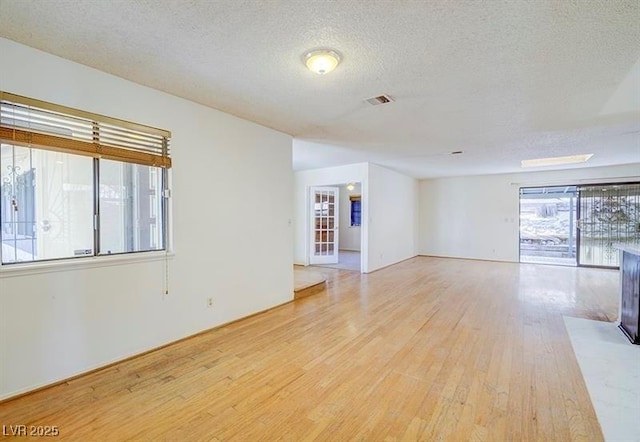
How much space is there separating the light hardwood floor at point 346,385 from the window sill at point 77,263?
0.88 metres

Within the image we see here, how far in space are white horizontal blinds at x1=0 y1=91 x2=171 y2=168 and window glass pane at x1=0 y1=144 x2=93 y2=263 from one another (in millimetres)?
104

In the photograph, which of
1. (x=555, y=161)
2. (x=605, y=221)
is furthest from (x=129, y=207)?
(x=605, y=221)

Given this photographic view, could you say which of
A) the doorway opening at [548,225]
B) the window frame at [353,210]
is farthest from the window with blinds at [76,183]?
the doorway opening at [548,225]

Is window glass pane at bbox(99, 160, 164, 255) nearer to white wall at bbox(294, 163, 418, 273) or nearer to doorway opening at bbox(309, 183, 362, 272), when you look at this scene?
white wall at bbox(294, 163, 418, 273)

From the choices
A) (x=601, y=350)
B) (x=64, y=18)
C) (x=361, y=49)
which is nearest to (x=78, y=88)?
(x=64, y=18)

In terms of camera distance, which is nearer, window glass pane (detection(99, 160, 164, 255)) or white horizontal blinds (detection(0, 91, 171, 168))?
white horizontal blinds (detection(0, 91, 171, 168))

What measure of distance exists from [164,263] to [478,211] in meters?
8.25

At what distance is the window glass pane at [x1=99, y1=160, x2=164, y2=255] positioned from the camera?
2.60 m

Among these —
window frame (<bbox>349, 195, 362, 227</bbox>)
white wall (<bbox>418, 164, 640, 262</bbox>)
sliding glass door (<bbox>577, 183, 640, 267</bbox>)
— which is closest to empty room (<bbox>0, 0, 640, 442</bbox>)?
white wall (<bbox>418, 164, 640, 262</bbox>)

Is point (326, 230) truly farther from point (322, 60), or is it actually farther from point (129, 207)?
point (322, 60)

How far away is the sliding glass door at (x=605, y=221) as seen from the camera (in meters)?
6.78

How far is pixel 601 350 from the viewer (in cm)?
286

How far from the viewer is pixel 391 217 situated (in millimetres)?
7633

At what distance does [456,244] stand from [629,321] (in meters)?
5.78
